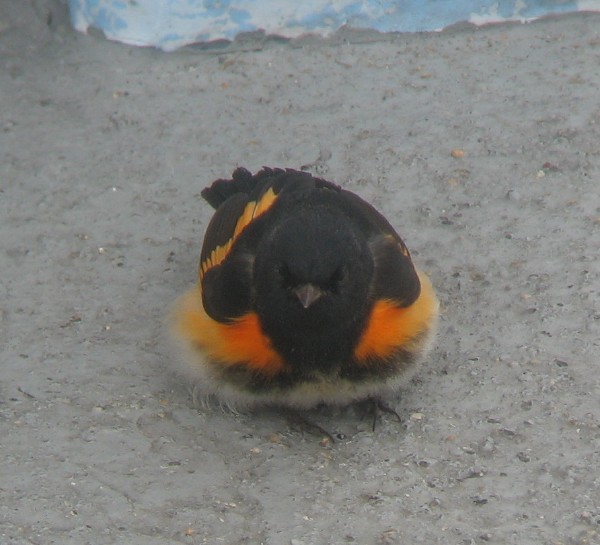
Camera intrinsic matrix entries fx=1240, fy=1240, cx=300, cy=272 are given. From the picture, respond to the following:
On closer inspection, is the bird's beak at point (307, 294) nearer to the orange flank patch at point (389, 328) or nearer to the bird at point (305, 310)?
the bird at point (305, 310)

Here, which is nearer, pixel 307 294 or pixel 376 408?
pixel 307 294

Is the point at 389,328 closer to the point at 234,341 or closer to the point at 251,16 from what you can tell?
the point at 234,341

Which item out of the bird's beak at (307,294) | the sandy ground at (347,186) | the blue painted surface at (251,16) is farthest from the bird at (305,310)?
the blue painted surface at (251,16)

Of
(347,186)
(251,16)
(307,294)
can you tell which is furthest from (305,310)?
(251,16)

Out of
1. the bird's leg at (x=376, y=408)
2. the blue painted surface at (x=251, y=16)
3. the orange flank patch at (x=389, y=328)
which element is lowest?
the bird's leg at (x=376, y=408)

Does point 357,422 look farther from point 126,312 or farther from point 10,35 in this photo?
point 10,35

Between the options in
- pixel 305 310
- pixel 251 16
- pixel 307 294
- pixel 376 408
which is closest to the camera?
pixel 307 294
